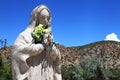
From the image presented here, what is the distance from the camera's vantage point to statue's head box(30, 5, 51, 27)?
12.0 meters

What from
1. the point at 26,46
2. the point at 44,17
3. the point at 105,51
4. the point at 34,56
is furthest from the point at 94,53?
the point at 26,46

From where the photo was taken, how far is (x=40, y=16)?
1209 cm

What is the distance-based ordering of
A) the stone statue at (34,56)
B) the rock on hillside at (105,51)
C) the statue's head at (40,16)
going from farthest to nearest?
the rock on hillside at (105,51) → the statue's head at (40,16) → the stone statue at (34,56)

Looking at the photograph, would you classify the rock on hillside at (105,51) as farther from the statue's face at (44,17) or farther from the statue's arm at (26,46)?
the statue's arm at (26,46)

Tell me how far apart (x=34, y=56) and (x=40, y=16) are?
1031 millimetres

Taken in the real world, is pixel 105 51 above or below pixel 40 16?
above

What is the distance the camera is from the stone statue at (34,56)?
1149cm

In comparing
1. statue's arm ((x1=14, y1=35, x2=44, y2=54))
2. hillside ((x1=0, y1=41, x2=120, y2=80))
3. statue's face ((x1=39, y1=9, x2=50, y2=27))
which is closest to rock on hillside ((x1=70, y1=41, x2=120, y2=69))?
hillside ((x1=0, y1=41, x2=120, y2=80))

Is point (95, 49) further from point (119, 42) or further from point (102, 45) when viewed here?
point (119, 42)

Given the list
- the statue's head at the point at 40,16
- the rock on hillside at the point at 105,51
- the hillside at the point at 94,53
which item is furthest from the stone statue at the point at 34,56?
the rock on hillside at the point at 105,51

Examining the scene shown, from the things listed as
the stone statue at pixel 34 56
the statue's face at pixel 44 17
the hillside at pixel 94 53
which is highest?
the hillside at pixel 94 53

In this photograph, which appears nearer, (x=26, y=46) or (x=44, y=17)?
(x=26, y=46)

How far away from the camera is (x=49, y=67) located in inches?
468

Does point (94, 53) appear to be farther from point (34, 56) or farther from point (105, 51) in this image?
point (34, 56)
